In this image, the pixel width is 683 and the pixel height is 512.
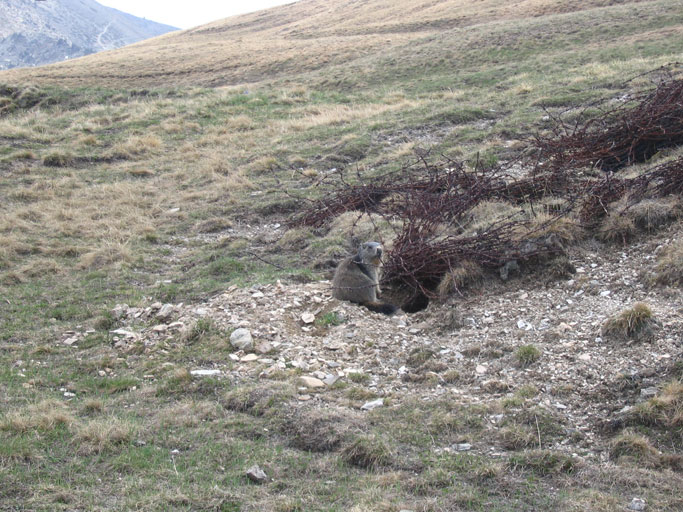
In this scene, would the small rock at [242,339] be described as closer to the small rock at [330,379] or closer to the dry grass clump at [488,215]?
the small rock at [330,379]

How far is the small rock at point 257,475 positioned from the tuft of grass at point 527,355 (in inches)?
105

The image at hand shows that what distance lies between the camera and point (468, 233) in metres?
8.16

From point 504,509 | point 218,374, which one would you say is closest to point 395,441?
point 504,509

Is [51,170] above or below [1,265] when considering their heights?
above

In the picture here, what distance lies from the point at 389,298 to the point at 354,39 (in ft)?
128

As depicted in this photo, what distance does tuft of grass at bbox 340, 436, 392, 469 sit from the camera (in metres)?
4.46

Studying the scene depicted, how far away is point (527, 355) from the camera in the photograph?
562 centimetres

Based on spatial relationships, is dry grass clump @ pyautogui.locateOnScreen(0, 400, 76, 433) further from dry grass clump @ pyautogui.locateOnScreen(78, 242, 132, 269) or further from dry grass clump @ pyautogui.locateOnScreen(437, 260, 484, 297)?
dry grass clump @ pyautogui.locateOnScreen(78, 242, 132, 269)

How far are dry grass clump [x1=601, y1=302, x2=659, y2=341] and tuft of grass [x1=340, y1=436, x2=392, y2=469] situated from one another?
2.58 metres

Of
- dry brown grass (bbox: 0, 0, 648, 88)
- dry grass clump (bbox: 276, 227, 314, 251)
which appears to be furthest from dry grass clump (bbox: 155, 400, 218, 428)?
dry brown grass (bbox: 0, 0, 648, 88)

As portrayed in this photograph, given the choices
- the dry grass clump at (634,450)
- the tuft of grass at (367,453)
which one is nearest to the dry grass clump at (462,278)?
the tuft of grass at (367,453)

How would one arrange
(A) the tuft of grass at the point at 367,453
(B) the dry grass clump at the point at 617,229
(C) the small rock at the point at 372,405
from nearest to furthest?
(A) the tuft of grass at the point at 367,453, (C) the small rock at the point at 372,405, (B) the dry grass clump at the point at 617,229

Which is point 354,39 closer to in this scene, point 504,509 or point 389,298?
point 389,298

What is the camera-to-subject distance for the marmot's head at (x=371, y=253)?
748 cm
